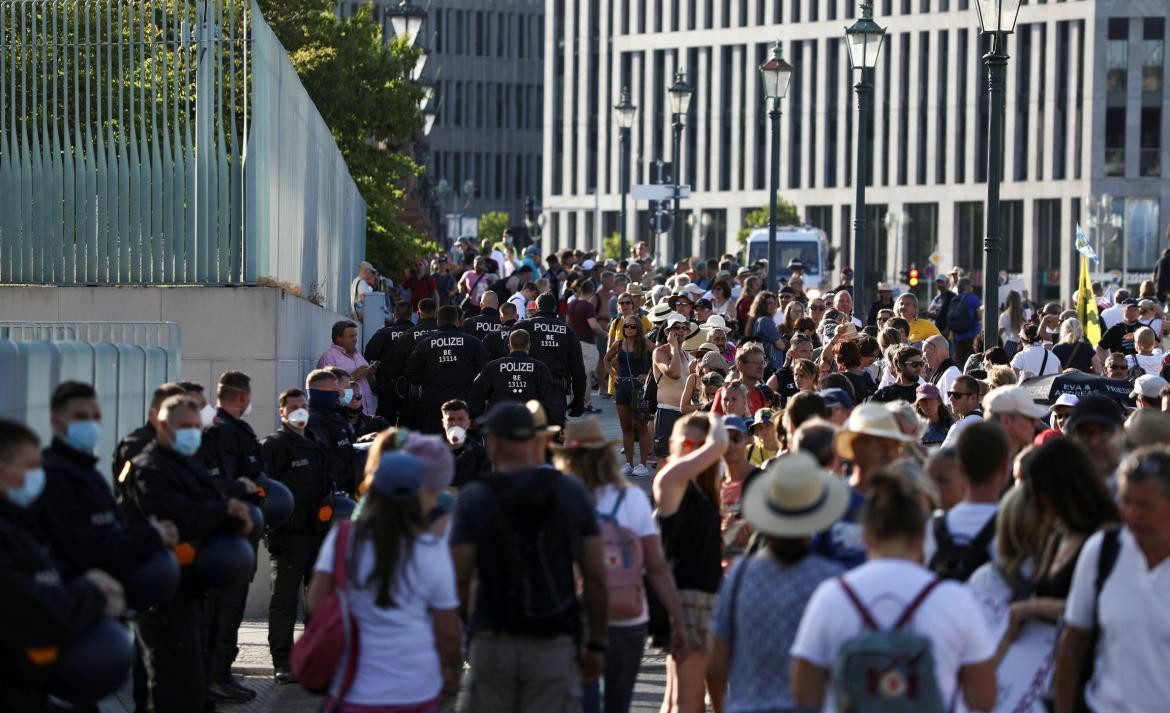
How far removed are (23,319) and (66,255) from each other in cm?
57

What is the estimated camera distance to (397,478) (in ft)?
24.9

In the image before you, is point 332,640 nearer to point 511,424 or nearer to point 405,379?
point 511,424

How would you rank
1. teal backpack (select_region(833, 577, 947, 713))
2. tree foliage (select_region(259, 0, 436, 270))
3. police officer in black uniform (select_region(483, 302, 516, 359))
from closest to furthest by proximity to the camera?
teal backpack (select_region(833, 577, 947, 713)) → police officer in black uniform (select_region(483, 302, 516, 359)) → tree foliage (select_region(259, 0, 436, 270))

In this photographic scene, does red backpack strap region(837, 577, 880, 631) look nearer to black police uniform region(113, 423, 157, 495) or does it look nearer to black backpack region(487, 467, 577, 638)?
black backpack region(487, 467, 577, 638)

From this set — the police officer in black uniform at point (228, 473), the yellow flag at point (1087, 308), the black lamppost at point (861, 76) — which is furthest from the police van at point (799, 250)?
the police officer in black uniform at point (228, 473)

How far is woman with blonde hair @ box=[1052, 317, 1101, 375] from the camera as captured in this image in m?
20.6

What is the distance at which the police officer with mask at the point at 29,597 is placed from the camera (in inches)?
286

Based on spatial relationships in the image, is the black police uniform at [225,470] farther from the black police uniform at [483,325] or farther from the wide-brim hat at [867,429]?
the black police uniform at [483,325]

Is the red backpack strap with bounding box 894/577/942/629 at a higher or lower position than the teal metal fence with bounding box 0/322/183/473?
lower

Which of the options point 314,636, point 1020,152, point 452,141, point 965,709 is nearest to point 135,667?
point 314,636

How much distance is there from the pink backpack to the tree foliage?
2346cm

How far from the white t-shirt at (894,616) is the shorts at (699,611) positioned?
11.1 ft

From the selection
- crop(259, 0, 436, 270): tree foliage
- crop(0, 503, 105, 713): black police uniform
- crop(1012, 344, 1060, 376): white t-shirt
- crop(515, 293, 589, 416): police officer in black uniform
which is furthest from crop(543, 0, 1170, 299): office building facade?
crop(0, 503, 105, 713): black police uniform

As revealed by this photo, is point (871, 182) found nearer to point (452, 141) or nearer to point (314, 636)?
point (452, 141)
